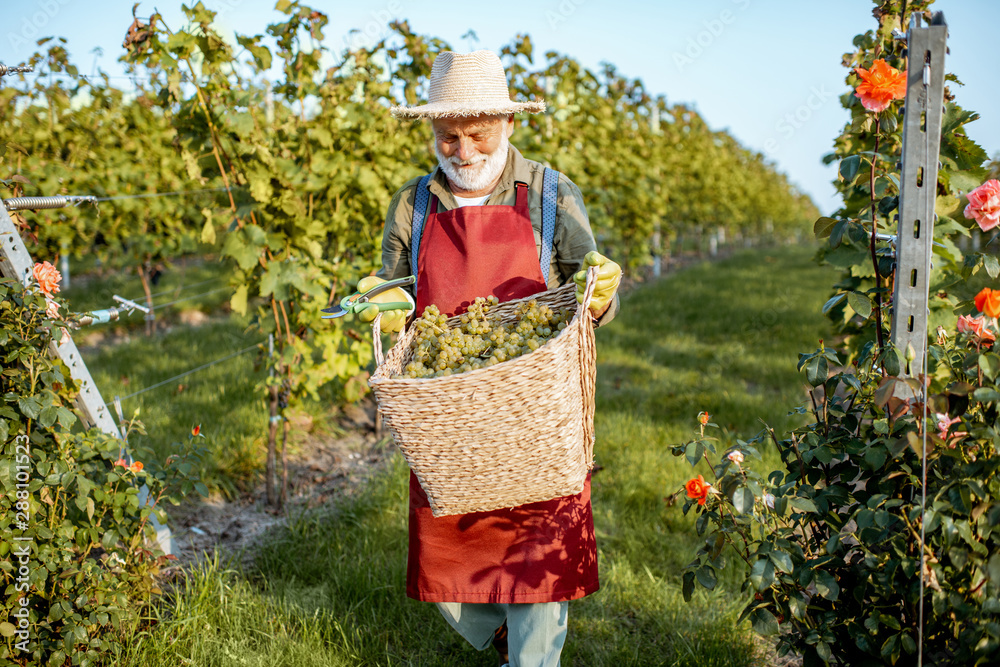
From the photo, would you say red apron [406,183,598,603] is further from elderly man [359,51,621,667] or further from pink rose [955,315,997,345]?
pink rose [955,315,997,345]

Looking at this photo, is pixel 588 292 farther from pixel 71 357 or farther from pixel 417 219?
pixel 71 357

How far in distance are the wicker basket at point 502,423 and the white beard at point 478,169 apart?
0.58 meters

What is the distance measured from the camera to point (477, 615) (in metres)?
2.12

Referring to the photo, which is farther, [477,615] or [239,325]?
[239,325]

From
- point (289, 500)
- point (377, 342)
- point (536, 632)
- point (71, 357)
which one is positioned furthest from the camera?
point (289, 500)

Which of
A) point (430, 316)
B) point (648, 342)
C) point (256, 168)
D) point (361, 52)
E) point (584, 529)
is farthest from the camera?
point (648, 342)

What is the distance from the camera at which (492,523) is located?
1.94 m

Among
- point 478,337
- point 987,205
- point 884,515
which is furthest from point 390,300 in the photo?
point 987,205

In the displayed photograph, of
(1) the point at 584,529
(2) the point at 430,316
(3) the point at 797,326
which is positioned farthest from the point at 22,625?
(3) the point at 797,326

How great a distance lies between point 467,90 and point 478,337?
0.74m

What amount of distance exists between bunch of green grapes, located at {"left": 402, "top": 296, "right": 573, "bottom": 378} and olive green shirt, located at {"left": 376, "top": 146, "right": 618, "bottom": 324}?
248 millimetres

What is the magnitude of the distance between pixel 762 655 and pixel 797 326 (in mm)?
4938

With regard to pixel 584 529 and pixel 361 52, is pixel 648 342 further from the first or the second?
pixel 584 529

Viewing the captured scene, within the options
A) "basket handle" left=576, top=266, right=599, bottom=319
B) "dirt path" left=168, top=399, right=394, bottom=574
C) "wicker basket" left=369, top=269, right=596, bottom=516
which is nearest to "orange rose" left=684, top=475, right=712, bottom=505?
"wicker basket" left=369, top=269, right=596, bottom=516
